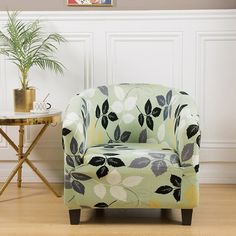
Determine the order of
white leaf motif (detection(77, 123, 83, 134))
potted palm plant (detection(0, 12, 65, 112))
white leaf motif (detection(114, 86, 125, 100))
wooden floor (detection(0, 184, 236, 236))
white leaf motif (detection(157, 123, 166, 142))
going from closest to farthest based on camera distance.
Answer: wooden floor (detection(0, 184, 236, 236)) < white leaf motif (detection(77, 123, 83, 134)) < white leaf motif (detection(157, 123, 166, 142)) < white leaf motif (detection(114, 86, 125, 100)) < potted palm plant (detection(0, 12, 65, 112))

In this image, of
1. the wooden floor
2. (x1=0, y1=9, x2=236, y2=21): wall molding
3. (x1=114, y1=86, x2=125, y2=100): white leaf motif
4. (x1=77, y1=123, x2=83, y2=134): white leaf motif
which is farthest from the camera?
(x1=0, y1=9, x2=236, y2=21): wall molding

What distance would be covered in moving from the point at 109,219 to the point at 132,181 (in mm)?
382

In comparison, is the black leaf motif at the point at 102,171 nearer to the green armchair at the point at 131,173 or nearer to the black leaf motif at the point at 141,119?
the green armchair at the point at 131,173

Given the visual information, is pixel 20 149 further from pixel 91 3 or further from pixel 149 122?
pixel 91 3

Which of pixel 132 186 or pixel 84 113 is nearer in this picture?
pixel 132 186

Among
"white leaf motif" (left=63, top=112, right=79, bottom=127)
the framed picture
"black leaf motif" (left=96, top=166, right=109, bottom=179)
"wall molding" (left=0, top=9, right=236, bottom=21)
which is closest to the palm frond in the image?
"wall molding" (left=0, top=9, right=236, bottom=21)

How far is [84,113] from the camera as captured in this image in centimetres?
348

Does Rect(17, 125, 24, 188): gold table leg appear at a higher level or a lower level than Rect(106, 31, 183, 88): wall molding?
lower

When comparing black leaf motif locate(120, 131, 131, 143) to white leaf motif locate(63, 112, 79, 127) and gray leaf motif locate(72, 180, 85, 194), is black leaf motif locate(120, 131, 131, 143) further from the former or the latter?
gray leaf motif locate(72, 180, 85, 194)

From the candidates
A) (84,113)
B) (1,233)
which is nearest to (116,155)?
(84,113)

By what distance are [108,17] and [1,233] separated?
1994 mm

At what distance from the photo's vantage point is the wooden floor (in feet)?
10.0

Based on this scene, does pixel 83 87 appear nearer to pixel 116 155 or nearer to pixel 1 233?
pixel 116 155

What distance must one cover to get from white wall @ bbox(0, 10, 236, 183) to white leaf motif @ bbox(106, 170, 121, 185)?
1.31m
